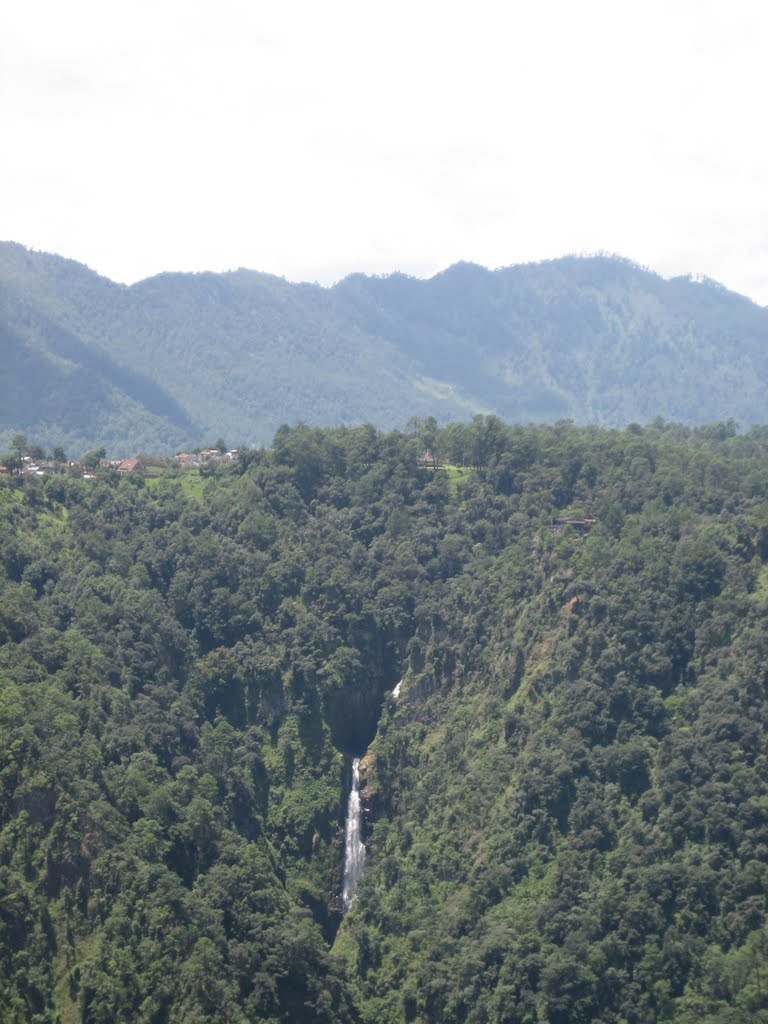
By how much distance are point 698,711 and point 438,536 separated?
2873cm

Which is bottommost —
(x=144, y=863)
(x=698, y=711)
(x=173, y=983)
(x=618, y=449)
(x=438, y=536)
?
(x=173, y=983)

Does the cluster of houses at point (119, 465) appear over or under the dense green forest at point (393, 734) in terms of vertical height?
over

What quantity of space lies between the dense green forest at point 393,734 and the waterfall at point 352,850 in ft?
2.29

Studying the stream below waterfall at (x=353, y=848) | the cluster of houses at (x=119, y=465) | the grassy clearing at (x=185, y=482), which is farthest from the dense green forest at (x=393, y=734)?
the cluster of houses at (x=119, y=465)

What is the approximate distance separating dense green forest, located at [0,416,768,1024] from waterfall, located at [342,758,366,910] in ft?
2.29

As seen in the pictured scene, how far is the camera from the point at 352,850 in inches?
3221

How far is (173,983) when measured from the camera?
6325 cm

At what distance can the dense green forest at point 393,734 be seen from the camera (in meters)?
65.2

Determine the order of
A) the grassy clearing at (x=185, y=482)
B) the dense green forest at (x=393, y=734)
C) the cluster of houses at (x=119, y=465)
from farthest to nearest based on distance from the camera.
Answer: the grassy clearing at (x=185, y=482), the cluster of houses at (x=119, y=465), the dense green forest at (x=393, y=734)

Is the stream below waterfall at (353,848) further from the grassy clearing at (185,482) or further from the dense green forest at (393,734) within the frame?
the grassy clearing at (185,482)

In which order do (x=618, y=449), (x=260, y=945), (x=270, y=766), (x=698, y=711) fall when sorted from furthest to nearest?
(x=618, y=449) < (x=270, y=766) < (x=698, y=711) < (x=260, y=945)

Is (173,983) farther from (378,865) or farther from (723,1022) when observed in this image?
(723,1022)

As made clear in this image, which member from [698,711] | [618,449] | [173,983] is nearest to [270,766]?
[173,983]

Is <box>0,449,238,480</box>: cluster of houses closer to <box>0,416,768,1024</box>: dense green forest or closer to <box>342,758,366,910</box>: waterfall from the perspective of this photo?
<box>0,416,768,1024</box>: dense green forest
